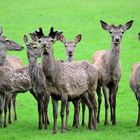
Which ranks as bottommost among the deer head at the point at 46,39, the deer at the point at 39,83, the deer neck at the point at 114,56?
the deer at the point at 39,83

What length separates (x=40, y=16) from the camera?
38.7m

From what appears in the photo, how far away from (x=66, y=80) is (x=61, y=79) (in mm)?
196

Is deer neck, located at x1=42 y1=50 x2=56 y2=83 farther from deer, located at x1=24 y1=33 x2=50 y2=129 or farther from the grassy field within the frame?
the grassy field

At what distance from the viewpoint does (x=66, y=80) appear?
15.6m

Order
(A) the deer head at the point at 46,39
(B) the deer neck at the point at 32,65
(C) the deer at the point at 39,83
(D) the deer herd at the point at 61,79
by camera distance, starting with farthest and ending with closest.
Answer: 1. (B) the deer neck at the point at 32,65
2. (C) the deer at the point at 39,83
3. (D) the deer herd at the point at 61,79
4. (A) the deer head at the point at 46,39

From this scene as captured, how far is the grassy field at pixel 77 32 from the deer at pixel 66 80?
77 centimetres

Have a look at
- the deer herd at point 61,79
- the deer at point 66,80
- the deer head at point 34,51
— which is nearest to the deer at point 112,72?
Result: the deer herd at point 61,79

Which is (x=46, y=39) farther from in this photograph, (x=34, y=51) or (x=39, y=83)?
(x=34, y=51)

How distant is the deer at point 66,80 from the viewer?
15.2 meters

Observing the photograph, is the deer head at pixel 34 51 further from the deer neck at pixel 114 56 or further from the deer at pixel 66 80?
the deer neck at pixel 114 56

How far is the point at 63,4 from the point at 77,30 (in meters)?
7.91

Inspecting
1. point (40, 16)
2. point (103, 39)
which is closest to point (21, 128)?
point (103, 39)

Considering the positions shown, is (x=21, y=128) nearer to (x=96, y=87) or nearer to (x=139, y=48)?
(x=96, y=87)

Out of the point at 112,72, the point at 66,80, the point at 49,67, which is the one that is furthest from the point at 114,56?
the point at 49,67
